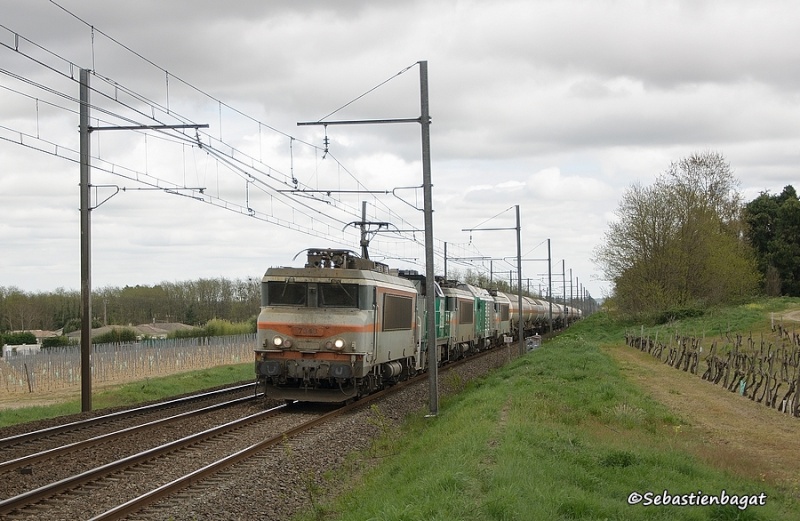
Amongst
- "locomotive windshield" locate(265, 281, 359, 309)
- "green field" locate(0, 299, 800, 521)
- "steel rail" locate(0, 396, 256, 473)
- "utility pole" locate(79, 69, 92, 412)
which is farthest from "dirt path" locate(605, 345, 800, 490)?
"utility pole" locate(79, 69, 92, 412)

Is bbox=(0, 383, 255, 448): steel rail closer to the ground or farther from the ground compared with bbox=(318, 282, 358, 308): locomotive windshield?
closer to the ground

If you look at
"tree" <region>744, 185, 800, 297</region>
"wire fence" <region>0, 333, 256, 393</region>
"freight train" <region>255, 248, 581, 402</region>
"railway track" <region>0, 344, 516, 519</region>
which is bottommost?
"wire fence" <region>0, 333, 256, 393</region>

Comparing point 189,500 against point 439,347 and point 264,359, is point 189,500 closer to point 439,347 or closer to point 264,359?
point 264,359

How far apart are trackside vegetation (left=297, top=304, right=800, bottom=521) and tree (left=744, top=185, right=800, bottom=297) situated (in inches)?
2568

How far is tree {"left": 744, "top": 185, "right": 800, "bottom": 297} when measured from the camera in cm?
7788

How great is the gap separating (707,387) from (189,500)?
20.0m

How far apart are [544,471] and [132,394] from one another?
66.9 feet

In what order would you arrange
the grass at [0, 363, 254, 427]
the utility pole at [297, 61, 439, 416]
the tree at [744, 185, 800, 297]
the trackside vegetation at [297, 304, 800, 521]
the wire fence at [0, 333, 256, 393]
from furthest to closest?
the tree at [744, 185, 800, 297] → the wire fence at [0, 333, 256, 393] → the grass at [0, 363, 254, 427] → the utility pole at [297, 61, 439, 416] → the trackside vegetation at [297, 304, 800, 521]

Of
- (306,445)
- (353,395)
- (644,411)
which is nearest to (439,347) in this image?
(353,395)

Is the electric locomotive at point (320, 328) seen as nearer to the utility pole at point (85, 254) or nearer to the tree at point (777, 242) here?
the utility pole at point (85, 254)

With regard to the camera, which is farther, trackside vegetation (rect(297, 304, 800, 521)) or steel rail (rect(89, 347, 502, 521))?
steel rail (rect(89, 347, 502, 521))

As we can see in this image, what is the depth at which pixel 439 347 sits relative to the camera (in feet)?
109

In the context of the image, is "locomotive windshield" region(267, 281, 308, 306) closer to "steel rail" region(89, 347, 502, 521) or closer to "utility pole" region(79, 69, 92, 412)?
"steel rail" region(89, 347, 502, 521)

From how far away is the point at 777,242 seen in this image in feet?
258
